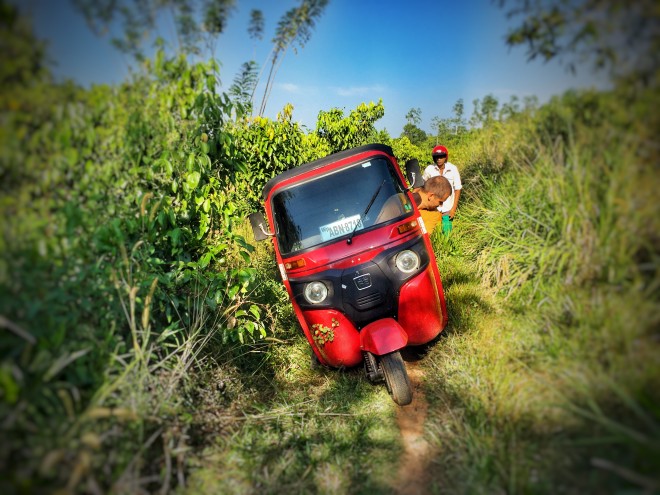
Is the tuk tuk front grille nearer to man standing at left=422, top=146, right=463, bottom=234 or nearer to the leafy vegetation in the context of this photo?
the leafy vegetation

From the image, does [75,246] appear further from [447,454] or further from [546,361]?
[546,361]

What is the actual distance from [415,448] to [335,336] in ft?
3.51

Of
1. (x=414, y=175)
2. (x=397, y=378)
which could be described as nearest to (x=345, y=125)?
(x=414, y=175)

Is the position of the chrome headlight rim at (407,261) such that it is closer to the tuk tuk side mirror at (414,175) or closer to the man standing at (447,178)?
the tuk tuk side mirror at (414,175)

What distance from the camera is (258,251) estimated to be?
259 inches

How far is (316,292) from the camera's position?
345 centimetres

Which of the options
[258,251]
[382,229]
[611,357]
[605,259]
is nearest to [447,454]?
[611,357]

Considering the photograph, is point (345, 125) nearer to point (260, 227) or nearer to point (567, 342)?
point (260, 227)

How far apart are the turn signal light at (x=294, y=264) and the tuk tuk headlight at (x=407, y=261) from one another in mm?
830

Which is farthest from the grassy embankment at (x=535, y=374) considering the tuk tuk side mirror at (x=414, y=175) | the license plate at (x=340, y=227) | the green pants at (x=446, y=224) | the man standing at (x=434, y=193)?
the green pants at (x=446, y=224)

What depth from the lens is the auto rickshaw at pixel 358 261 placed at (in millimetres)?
3332

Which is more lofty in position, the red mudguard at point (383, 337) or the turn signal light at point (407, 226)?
the turn signal light at point (407, 226)

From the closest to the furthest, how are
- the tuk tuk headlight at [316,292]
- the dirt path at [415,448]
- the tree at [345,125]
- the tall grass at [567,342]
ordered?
the tall grass at [567,342] → the dirt path at [415,448] → the tuk tuk headlight at [316,292] → the tree at [345,125]

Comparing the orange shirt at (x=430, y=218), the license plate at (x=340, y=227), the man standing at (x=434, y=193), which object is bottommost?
the orange shirt at (x=430, y=218)
